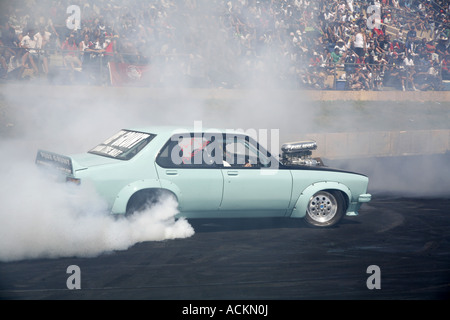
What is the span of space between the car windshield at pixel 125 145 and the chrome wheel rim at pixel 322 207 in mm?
2244

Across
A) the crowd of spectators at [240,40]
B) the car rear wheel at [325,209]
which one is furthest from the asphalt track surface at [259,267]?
the crowd of spectators at [240,40]

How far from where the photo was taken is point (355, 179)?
7.67 m

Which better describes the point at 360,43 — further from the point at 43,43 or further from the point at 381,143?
the point at 43,43

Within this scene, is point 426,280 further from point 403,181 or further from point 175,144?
point 403,181

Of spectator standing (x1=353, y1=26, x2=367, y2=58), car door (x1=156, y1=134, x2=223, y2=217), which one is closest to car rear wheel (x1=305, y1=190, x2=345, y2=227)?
car door (x1=156, y1=134, x2=223, y2=217)

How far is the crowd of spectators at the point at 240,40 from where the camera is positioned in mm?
14750

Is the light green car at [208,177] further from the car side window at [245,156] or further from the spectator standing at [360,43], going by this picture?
the spectator standing at [360,43]

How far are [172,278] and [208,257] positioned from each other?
0.82m

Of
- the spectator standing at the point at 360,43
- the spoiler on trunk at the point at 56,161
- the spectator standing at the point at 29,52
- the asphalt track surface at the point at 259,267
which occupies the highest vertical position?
the spectator standing at the point at 360,43

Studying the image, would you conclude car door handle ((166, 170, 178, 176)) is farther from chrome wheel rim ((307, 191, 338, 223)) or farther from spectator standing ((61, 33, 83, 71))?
spectator standing ((61, 33, 83, 71))

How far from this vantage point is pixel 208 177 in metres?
6.91

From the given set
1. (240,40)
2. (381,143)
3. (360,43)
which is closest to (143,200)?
(381,143)

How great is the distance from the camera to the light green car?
6.53m
